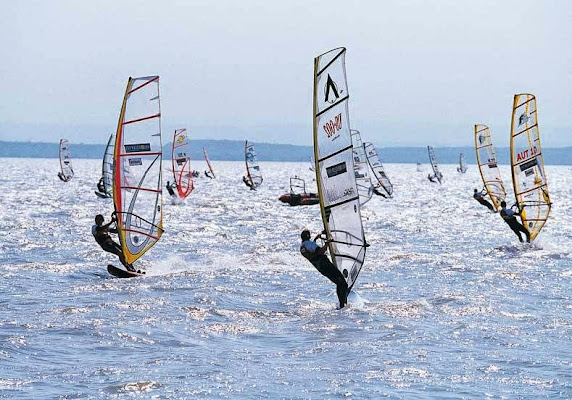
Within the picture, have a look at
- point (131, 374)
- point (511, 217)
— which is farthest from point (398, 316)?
point (511, 217)

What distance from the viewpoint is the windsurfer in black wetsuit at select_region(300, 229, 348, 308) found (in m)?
12.8

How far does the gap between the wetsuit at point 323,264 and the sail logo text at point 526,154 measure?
35.9 ft

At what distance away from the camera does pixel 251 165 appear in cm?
5891

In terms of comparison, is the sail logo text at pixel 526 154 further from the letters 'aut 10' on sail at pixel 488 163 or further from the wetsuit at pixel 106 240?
the wetsuit at pixel 106 240

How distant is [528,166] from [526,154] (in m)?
0.31

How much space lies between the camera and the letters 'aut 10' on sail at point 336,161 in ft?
41.6

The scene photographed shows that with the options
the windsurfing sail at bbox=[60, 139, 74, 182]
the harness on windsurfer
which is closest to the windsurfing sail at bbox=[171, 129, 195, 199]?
the windsurfing sail at bbox=[60, 139, 74, 182]

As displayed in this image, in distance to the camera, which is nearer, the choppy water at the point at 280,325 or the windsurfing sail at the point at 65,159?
the choppy water at the point at 280,325

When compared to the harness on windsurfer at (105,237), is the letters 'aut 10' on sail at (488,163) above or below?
above

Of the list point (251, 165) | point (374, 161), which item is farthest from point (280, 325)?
point (251, 165)

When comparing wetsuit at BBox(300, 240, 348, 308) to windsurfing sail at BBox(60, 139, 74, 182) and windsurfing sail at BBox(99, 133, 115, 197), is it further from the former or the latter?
windsurfing sail at BBox(60, 139, 74, 182)

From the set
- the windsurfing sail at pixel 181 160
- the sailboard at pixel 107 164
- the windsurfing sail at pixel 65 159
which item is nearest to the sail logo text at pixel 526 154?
the sailboard at pixel 107 164

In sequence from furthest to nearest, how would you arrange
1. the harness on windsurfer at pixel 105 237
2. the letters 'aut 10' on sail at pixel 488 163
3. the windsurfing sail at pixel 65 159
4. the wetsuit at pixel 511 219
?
the windsurfing sail at pixel 65 159
the letters 'aut 10' on sail at pixel 488 163
the wetsuit at pixel 511 219
the harness on windsurfer at pixel 105 237

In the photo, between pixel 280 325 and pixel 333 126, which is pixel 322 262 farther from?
pixel 333 126
